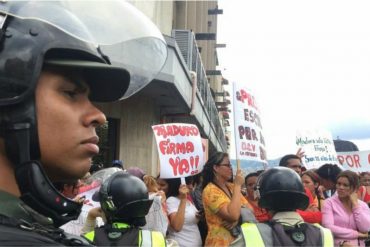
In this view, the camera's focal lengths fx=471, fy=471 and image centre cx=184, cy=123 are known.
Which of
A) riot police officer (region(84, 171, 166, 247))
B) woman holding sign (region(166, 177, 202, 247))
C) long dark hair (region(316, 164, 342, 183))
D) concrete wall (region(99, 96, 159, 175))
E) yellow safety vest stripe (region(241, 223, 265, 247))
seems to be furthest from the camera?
concrete wall (region(99, 96, 159, 175))

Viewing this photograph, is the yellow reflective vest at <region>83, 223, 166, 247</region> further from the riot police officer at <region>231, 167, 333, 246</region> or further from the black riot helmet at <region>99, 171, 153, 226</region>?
the riot police officer at <region>231, 167, 333, 246</region>

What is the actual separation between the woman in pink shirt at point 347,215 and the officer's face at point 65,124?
407 cm

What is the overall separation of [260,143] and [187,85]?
20.2ft

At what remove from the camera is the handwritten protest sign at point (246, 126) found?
5.53 metres

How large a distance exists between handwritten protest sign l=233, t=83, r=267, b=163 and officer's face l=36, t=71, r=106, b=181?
428 cm

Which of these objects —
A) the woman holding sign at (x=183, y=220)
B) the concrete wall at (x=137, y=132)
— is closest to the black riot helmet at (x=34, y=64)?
the woman holding sign at (x=183, y=220)

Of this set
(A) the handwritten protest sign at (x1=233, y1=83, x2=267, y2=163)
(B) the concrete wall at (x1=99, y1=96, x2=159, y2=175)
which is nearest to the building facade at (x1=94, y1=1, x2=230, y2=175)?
(B) the concrete wall at (x1=99, y1=96, x2=159, y2=175)

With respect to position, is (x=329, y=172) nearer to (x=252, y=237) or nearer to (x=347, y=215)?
(x=347, y=215)

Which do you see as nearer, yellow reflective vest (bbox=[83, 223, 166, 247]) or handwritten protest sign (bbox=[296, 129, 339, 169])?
yellow reflective vest (bbox=[83, 223, 166, 247])

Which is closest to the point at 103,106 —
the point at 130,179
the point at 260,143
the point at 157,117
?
the point at 157,117

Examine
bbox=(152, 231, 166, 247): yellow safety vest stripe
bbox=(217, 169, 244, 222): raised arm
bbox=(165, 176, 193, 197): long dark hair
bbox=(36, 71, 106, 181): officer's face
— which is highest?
bbox=(165, 176, 193, 197): long dark hair

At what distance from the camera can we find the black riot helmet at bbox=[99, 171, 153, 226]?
3000 mm

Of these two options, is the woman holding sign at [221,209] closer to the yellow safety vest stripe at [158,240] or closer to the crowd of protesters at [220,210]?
the crowd of protesters at [220,210]

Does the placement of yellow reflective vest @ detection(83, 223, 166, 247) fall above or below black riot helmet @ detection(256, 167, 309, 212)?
below
